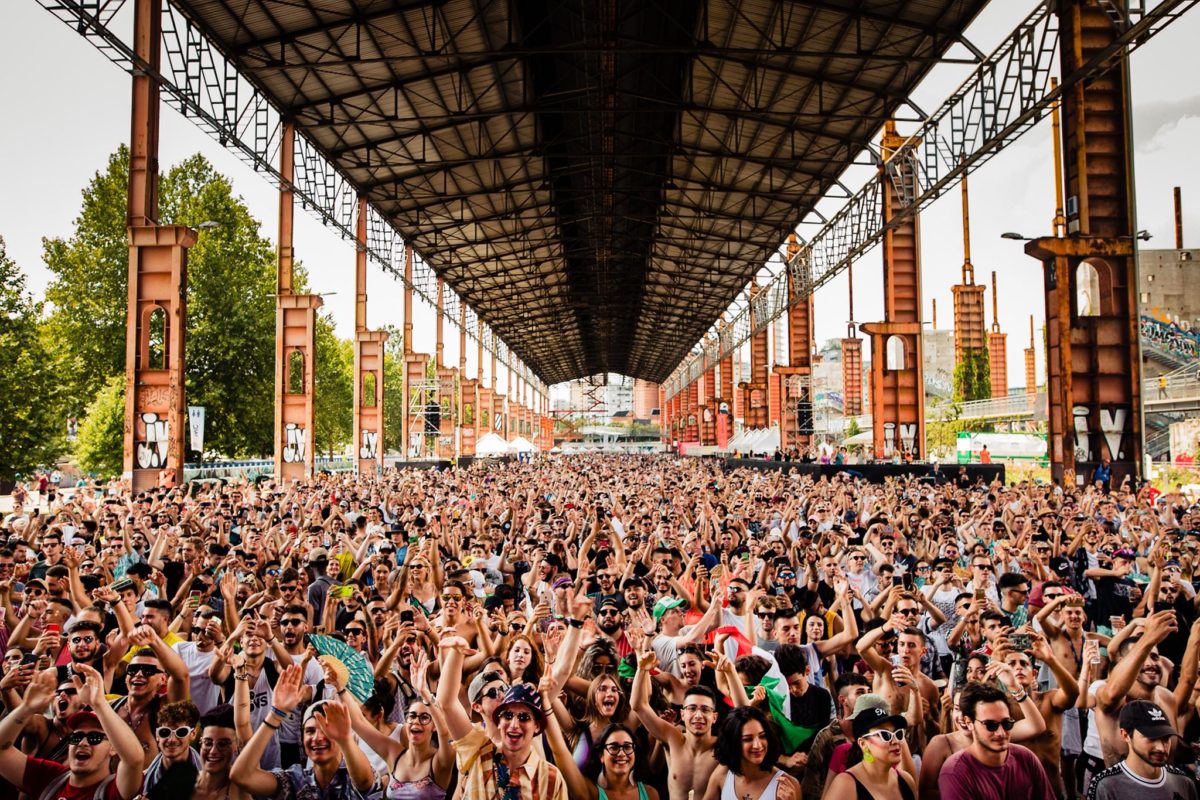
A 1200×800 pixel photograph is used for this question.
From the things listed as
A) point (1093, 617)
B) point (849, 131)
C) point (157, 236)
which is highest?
point (849, 131)

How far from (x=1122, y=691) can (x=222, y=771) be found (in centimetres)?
460

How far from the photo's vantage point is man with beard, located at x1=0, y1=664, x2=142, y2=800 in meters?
4.05

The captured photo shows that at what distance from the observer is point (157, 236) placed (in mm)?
17000

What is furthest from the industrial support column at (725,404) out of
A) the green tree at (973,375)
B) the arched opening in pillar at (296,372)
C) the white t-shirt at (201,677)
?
the white t-shirt at (201,677)

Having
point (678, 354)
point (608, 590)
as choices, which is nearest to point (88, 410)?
point (608, 590)

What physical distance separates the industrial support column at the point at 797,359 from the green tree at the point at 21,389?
86.6ft

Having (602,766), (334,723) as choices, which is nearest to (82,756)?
(334,723)

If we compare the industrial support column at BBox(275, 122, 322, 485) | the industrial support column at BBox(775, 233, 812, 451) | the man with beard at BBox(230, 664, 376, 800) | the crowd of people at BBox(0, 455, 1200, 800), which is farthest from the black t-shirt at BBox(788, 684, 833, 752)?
the industrial support column at BBox(775, 233, 812, 451)

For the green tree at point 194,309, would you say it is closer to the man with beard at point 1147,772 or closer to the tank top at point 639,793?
the tank top at point 639,793

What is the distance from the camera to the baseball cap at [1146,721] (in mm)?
3837

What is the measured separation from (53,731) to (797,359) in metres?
39.6

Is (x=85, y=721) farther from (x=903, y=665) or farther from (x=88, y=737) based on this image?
(x=903, y=665)

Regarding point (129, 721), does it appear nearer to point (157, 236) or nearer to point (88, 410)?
point (157, 236)

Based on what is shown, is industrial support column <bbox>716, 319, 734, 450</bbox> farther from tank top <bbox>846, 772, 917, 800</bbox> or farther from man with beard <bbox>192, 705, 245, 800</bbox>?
man with beard <bbox>192, 705, 245, 800</bbox>
